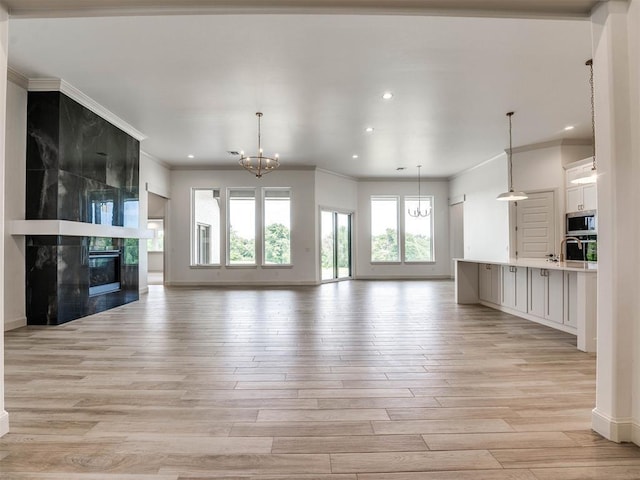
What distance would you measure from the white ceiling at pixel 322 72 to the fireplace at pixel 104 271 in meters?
2.51

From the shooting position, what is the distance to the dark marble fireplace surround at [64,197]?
16.1 feet

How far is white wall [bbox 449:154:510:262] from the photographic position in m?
8.80

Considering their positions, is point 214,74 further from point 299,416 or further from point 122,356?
point 299,416

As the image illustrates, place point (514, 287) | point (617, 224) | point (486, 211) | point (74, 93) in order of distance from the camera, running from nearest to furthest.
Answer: point (617, 224) < point (74, 93) < point (514, 287) < point (486, 211)

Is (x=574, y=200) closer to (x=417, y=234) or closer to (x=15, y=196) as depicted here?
(x=417, y=234)

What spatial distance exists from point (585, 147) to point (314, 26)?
7.20m

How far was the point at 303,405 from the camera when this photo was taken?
2438mm

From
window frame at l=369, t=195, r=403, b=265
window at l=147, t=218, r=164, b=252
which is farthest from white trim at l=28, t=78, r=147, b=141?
window at l=147, t=218, r=164, b=252

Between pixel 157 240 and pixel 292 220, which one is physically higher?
pixel 292 220

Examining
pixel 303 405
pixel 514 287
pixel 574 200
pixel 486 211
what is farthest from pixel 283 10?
pixel 486 211

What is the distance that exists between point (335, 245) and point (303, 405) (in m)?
9.08

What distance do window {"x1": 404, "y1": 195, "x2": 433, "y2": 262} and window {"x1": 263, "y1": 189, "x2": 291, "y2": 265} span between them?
432cm

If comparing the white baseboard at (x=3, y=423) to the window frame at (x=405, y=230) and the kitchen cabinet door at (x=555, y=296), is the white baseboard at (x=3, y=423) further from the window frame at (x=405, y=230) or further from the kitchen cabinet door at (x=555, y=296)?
the window frame at (x=405, y=230)

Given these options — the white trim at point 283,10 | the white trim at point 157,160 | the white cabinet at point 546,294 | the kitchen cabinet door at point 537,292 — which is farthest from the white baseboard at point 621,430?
the white trim at point 157,160
